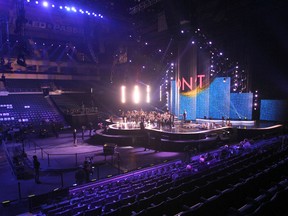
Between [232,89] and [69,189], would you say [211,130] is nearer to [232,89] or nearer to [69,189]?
[232,89]

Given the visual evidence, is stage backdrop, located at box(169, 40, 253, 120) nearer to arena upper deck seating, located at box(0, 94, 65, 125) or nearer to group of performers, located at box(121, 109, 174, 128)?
group of performers, located at box(121, 109, 174, 128)

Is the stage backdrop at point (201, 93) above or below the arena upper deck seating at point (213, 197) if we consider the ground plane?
above

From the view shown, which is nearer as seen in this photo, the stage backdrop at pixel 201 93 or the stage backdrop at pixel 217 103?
the stage backdrop at pixel 201 93

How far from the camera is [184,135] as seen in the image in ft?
52.5

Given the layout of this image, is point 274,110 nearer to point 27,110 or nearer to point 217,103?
point 217,103

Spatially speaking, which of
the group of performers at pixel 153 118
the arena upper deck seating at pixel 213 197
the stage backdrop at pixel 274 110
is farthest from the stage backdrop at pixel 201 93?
the arena upper deck seating at pixel 213 197

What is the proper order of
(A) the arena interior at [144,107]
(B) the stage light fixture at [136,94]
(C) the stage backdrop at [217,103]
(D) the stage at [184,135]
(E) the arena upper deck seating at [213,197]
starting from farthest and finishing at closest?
(B) the stage light fixture at [136,94] → (C) the stage backdrop at [217,103] → (D) the stage at [184,135] → (A) the arena interior at [144,107] → (E) the arena upper deck seating at [213,197]

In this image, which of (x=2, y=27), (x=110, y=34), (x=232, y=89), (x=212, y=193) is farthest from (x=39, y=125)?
(x=212, y=193)

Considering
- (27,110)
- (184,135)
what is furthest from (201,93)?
(27,110)

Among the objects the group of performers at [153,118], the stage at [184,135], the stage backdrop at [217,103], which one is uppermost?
the stage backdrop at [217,103]

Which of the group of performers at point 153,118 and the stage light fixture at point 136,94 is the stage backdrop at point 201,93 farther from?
the stage light fixture at point 136,94

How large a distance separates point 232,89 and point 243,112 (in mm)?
2335

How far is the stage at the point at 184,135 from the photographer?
52.5 feet

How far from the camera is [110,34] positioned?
108 feet
